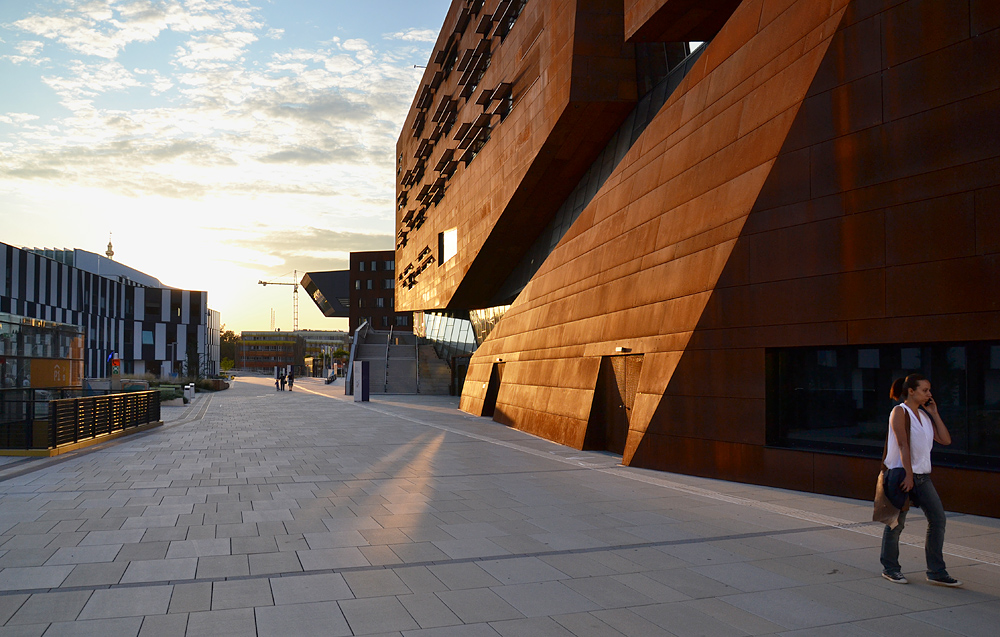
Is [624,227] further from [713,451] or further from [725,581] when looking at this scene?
[725,581]

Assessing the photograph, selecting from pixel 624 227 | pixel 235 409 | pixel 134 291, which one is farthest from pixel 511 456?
pixel 134 291

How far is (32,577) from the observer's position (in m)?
6.42

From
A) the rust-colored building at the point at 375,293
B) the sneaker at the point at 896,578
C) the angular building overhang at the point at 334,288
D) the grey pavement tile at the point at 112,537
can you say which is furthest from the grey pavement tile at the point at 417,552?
the angular building overhang at the point at 334,288

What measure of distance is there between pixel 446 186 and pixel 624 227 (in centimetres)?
2814

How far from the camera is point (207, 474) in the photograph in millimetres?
13125

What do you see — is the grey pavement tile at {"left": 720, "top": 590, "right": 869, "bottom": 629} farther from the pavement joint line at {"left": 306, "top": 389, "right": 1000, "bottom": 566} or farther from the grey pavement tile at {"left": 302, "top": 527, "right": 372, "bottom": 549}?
the grey pavement tile at {"left": 302, "top": 527, "right": 372, "bottom": 549}

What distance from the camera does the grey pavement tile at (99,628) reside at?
5043mm

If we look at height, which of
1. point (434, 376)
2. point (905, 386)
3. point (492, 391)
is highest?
point (905, 386)

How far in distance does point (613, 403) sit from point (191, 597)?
1182 cm

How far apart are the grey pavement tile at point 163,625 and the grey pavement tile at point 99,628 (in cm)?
5

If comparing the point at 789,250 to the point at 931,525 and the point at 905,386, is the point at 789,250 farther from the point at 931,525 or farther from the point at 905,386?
the point at 931,525

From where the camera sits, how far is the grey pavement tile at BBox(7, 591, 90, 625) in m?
5.34

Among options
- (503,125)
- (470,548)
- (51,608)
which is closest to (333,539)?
(470,548)

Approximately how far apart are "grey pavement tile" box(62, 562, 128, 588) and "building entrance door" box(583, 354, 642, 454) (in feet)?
35.3
